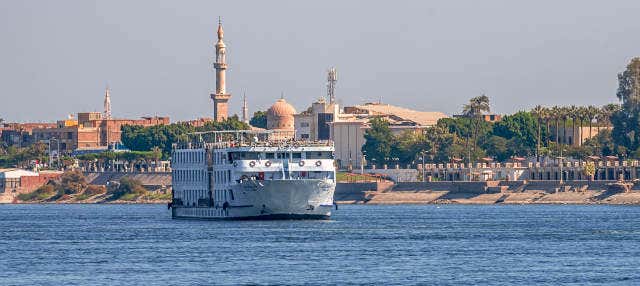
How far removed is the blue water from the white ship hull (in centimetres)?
92

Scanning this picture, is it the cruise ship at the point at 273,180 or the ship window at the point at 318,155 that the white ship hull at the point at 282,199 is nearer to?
the cruise ship at the point at 273,180

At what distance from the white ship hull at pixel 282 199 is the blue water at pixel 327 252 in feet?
3.01

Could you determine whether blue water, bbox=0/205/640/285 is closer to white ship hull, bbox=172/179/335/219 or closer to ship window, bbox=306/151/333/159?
white ship hull, bbox=172/179/335/219

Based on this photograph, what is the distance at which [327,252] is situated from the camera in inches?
3905

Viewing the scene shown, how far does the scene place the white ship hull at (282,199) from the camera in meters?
128

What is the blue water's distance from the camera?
83938 millimetres

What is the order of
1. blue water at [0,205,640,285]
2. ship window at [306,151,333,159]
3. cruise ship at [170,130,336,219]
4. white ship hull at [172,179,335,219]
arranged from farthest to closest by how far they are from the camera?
ship window at [306,151,333,159], cruise ship at [170,130,336,219], white ship hull at [172,179,335,219], blue water at [0,205,640,285]

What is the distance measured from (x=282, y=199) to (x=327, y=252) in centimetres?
2943

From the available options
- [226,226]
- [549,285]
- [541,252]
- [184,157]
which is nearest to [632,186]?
[184,157]

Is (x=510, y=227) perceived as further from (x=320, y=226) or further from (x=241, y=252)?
(x=241, y=252)

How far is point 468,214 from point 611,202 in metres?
37.8

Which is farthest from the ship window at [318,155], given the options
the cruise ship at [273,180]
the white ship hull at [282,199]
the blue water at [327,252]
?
the blue water at [327,252]

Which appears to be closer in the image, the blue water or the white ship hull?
the blue water

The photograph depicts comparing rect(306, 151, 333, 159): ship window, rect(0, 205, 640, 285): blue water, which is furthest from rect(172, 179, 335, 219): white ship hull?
rect(306, 151, 333, 159): ship window
